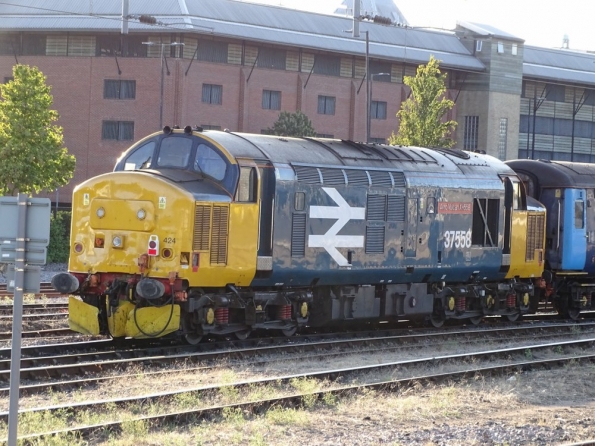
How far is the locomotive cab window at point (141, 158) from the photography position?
1962 centimetres

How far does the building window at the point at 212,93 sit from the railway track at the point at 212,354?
47.7 metres

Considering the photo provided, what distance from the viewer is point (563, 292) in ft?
90.6

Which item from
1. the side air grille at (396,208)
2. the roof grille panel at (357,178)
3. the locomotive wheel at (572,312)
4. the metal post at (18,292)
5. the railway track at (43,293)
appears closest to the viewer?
the metal post at (18,292)

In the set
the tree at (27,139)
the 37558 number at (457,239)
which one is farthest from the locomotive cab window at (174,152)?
the tree at (27,139)

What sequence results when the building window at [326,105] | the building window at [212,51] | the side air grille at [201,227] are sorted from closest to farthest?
the side air grille at [201,227] → the building window at [212,51] → the building window at [326,105]

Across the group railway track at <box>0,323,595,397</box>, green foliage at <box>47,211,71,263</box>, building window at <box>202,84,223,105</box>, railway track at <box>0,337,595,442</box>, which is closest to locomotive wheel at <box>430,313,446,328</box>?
railway track at <box>0,323,595,397</box>

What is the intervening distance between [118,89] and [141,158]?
50.2m

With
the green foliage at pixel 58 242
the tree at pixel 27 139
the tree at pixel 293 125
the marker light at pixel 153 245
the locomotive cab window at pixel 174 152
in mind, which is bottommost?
the green foliage at pixel 58 242

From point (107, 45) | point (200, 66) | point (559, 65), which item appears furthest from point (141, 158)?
point (559, 65)

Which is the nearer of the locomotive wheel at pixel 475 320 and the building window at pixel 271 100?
the locomotive wheel at pixel 475 320

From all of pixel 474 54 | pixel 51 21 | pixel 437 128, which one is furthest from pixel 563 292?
pixel 474 54

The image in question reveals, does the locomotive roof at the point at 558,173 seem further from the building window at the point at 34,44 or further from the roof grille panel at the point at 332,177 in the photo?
Answer: the building window at the point at 34,44

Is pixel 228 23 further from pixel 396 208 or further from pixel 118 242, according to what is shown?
pixel 118 242

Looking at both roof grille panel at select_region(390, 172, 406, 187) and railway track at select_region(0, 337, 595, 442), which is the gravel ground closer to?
roof grille panel at select_region(390, 172, 406, 187)
